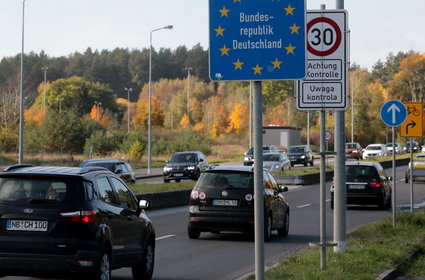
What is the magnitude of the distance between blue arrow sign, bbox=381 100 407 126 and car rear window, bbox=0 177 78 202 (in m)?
10.9

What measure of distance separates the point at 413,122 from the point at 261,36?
16344 mm

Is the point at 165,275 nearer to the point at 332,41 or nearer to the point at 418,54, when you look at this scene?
the point at 332,41

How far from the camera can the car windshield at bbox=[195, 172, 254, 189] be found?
1953cm

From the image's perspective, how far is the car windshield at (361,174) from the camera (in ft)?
102

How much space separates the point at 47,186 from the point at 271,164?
1787 inches

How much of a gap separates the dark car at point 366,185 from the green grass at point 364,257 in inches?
421

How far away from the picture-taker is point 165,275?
13.4m

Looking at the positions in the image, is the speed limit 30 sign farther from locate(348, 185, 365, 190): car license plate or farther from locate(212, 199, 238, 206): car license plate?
locate(348, 185, 365, 190): car license plate

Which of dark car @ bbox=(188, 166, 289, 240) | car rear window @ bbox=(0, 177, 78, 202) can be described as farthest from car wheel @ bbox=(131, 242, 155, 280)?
dark car @ bbox=(188, 166, 289, 240)

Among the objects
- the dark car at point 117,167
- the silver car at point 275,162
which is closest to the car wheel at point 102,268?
the dark car at point 117,167

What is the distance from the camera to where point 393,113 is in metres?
20.3

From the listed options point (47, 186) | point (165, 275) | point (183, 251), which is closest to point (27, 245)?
point (47, 186)

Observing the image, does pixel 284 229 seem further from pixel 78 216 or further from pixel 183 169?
pixel 183 169

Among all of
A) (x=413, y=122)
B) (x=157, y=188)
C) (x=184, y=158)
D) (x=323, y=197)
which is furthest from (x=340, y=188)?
(x=184, y=158)
